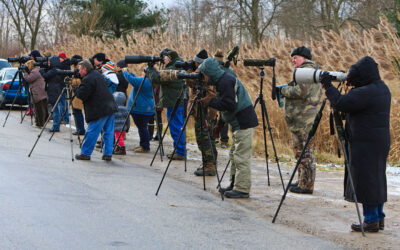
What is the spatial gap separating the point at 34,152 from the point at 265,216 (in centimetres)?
572

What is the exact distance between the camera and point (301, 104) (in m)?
8.09

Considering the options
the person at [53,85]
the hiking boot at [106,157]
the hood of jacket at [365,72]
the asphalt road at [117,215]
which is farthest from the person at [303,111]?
the person at [53,85]

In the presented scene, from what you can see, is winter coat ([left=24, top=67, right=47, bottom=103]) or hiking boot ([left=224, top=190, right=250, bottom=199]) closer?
hiking boot ([left=224, top=190, right=250, bottom=199])

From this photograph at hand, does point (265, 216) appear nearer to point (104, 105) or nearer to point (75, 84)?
point (104, 105)

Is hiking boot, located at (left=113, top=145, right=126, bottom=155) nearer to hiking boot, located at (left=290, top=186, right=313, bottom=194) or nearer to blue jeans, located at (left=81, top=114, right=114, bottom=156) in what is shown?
blue jeans, located at (left=81, top=114, right=114, bottom=156)

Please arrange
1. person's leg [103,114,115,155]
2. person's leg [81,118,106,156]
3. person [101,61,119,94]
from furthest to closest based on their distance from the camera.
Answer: person [101,61,119,94] → person's leg [103,114,115,155] → person's leg [81,118,106,156]

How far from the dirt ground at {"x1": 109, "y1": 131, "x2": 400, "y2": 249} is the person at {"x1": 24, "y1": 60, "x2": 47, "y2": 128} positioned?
507 centimetres

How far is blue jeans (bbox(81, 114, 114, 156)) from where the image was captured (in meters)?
10.4

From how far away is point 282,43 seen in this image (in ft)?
47.3

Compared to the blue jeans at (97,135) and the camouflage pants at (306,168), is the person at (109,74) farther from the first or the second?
the camouflage pants at (306,168)

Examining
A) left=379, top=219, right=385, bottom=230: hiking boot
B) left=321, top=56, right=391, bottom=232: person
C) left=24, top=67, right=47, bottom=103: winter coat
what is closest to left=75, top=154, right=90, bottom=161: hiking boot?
left=24, top=67, right=47, bottom=103: winter coat

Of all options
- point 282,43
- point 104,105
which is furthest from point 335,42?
point 104,105

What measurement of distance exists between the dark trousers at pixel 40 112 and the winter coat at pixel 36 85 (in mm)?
152

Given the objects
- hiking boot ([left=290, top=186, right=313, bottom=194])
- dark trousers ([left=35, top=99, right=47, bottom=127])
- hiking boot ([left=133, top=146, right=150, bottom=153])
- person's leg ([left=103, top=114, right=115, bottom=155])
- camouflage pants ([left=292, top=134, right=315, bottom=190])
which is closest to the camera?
camouflage pants ([left=292, top=134, right=315, bottom=190])
